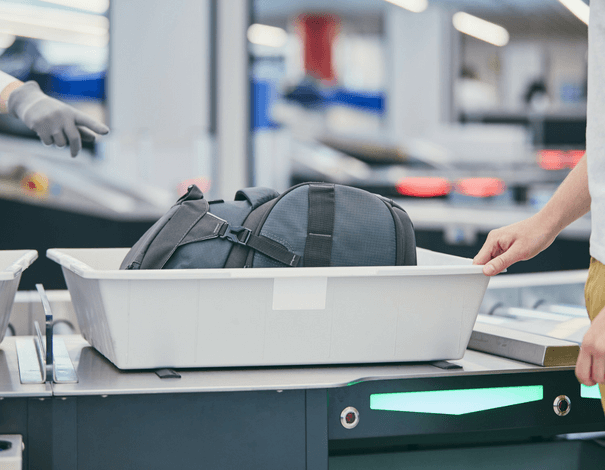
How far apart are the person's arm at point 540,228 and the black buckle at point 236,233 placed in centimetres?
32

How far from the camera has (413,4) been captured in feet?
27.3

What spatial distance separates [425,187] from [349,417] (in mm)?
4702

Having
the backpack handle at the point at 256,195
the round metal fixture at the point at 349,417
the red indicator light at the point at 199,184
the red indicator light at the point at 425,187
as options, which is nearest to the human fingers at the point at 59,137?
the backpack handle at the point at 256,195

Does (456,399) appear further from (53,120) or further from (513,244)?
(53,120)

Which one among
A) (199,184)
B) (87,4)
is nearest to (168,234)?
(199,184)

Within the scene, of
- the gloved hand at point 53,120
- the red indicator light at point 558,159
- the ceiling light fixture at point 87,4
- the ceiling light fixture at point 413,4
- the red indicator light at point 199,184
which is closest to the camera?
the gloved hand at point 53,120

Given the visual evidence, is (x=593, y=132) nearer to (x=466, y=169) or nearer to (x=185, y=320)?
(x=185, y=320)

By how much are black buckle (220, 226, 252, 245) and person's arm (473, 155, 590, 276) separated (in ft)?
1.03

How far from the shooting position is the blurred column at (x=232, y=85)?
2.91 m

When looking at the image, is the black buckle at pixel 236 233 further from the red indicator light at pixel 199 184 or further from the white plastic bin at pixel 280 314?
the red indicator light at pixel 199 184

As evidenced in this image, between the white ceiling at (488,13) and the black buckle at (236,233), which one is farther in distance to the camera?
the white ceiling at (488,13)

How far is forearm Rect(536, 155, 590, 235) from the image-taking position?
2.81 feet

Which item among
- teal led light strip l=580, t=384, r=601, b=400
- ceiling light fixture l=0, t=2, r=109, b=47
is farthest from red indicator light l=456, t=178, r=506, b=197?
teal led light strip l=580, t=384, r=601, b=400

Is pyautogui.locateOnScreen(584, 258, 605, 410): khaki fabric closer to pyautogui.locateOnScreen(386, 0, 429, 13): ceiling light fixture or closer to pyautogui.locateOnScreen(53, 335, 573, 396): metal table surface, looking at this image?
pyautogui.locateOnScreen(53, 335, 573, 396): metal table surface
